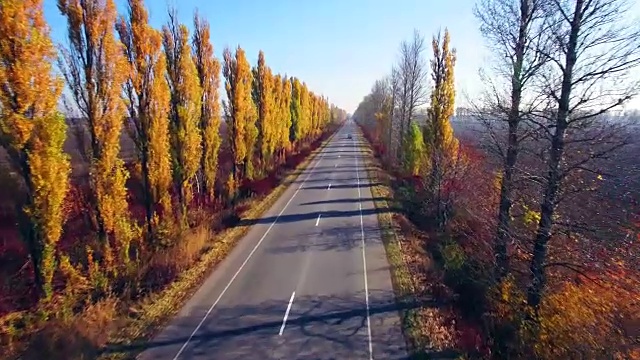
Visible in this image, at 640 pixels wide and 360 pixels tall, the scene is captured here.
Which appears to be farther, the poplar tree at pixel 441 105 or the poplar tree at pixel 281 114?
the poplar tree at pixel 281 114

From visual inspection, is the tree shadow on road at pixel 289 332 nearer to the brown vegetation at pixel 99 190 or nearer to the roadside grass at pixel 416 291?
the roadside grass at pixel 416 291

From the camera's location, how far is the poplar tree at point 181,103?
1847 cm

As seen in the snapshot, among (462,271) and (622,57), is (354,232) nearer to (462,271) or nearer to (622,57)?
(462,271)

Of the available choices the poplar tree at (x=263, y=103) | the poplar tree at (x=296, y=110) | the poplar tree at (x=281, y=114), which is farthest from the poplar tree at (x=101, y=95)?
the poplar tree at (x=296, y=110)

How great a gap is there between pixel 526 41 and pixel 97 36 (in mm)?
12350

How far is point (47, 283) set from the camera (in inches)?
405

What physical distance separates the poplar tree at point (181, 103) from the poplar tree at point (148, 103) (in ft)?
5.22

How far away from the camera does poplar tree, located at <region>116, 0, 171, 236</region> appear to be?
15.2 m

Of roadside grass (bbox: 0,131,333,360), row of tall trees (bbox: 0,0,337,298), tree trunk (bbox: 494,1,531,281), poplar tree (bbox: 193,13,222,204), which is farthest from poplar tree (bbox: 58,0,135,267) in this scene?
tree trunk (bbox: 494,1,531,281)

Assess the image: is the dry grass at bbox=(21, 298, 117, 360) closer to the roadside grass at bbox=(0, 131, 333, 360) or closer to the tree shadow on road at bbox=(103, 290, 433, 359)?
the roadside grass at bbox=(0, 131, 333, 360)

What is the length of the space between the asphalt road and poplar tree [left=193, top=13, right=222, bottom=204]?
4.40 m

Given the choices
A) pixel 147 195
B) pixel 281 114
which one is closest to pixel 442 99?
pixel 147 195

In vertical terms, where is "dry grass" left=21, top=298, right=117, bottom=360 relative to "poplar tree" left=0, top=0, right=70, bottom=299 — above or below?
below

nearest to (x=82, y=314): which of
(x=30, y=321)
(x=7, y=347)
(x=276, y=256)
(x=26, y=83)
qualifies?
(x=30, y=321)
